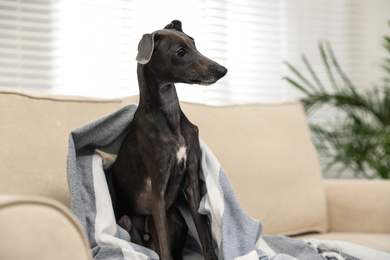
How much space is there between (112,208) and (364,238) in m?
0.89

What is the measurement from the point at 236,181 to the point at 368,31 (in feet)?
6.89

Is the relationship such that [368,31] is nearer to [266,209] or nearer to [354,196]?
[354,196]

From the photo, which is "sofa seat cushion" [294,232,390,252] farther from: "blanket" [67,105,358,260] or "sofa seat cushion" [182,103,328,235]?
"blanket" [67,105,358,260]

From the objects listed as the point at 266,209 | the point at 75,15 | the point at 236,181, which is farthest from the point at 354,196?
the point at 75,15

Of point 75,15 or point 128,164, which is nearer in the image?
point 128,164

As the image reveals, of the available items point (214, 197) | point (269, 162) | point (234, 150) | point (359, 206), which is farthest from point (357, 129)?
point (214, 197)

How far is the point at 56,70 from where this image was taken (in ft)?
7.38

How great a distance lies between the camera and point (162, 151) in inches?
44.3

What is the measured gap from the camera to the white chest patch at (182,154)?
1.15m

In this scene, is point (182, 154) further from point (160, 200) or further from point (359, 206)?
point (359, 206)

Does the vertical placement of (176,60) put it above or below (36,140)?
above

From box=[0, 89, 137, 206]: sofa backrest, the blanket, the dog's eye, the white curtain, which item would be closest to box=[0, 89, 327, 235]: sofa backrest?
box=[0, 89, 137, 206]: sofa backrest

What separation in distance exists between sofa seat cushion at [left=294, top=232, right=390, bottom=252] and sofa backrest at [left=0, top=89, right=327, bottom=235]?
0.23ft

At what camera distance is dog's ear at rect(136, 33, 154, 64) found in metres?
1.08
